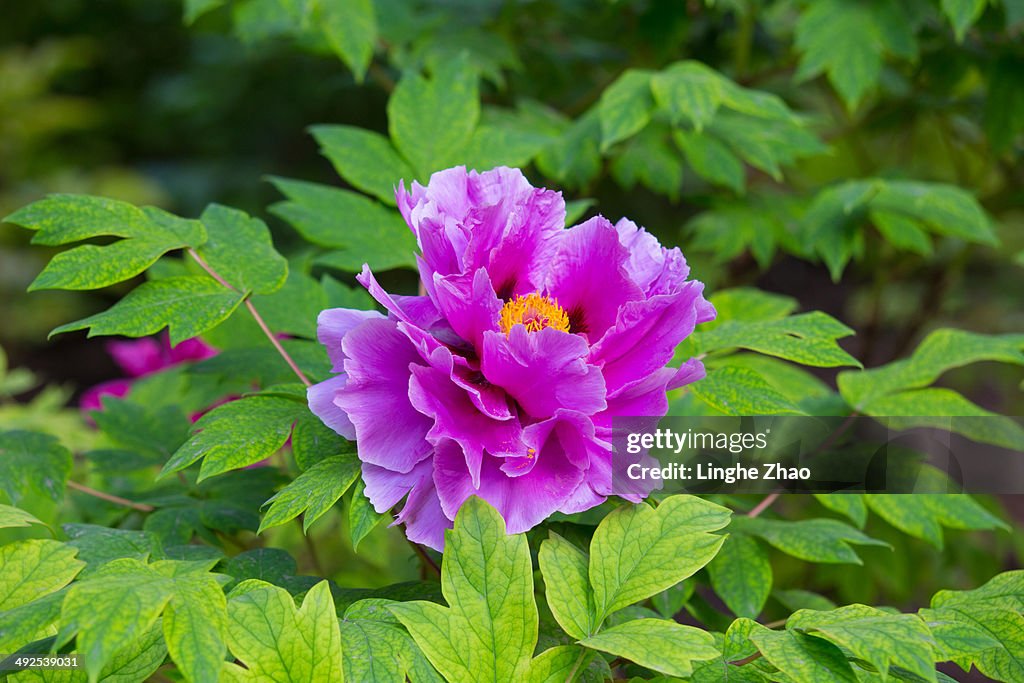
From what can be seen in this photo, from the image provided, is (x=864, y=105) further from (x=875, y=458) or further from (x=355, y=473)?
(x=355, y=473)

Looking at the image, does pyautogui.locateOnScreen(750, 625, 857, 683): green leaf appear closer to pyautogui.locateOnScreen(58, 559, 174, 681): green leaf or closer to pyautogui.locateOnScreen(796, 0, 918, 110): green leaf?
pyautogui.locateOnScreen(58, 559, 174, 681): green leaf

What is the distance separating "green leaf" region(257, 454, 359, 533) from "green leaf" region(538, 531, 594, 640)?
15 centimetres

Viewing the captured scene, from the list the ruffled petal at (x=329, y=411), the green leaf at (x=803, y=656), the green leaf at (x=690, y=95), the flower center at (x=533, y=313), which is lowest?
the green leaf at (x=803, y=656)

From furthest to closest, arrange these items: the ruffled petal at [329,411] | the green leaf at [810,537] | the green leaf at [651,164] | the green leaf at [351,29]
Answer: the green leaf at [651,164] → the green leaf at [351,29] → the green leaf at [810,537] → the ruffled petal at [329,411]

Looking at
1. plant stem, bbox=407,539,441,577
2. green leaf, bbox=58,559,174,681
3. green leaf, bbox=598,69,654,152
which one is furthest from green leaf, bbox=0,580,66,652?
green leaf, bbox=598,69,654,152

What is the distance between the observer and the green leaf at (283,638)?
0.61 m

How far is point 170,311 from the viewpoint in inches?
32.8

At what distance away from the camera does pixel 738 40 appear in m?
1.86

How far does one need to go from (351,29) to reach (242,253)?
688mm

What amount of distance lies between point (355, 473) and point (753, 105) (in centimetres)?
92

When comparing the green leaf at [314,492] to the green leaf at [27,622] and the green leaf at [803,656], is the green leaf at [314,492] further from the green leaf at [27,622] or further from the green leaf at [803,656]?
the green leaf at [803,656]

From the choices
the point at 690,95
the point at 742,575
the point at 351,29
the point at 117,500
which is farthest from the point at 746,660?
the point at 351,29

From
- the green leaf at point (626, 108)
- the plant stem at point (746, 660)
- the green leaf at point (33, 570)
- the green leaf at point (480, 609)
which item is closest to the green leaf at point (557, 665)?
the green leaf at point (480, 609)

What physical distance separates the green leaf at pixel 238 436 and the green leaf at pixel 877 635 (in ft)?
1.34
